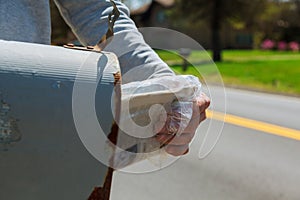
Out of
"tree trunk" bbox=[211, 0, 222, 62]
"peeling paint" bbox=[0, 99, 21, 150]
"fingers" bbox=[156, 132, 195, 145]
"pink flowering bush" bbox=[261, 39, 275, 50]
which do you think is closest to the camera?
"peeling paint" bbox=[0, 99, 21, 150]

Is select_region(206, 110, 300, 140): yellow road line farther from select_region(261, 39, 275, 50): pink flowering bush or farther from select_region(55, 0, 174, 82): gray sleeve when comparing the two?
select_region(261, 39, 275, 50): pink flowering bush

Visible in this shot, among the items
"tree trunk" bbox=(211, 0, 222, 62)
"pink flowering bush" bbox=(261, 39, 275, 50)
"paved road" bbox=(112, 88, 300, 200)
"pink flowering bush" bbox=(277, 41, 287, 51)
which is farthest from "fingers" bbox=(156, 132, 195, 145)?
"pink flowering bush" bbox=(261, 39, 275, 50)

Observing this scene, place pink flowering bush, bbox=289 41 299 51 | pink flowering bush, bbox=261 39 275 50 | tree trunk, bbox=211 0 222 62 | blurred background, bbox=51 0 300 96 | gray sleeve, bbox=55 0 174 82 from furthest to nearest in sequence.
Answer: pink flowering bush, bbox=261 39 275 50
pink flowering bush, bbox=289 41 299 51
tree trunk, bbox=211 0 222 62
blurred background, bbox=51 0 300 96
gray sleeve, bbox=55 0 174 82

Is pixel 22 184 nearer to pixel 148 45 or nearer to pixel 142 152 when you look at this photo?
pixel 142 152

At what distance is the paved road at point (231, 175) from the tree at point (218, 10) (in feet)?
76.3

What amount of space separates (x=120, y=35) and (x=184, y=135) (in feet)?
0.91

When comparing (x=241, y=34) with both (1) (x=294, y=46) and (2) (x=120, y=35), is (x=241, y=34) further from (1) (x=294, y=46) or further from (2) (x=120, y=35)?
(2) (x=120, y=35)

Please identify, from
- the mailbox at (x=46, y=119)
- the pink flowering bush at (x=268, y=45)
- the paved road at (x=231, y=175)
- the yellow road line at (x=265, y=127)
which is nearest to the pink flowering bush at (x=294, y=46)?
the pink flowering bush at (x=268, y=45)

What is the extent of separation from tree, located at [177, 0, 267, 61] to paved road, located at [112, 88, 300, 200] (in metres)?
23.3

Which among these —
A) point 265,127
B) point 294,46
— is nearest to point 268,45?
point 294,46

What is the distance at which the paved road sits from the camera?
4348 mm

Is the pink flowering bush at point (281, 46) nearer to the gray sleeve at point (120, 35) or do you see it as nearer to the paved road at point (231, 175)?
the paved road at point (231, 175)

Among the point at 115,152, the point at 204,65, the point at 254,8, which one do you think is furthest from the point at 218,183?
the point at 254,8

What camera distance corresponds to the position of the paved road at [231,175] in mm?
4348
